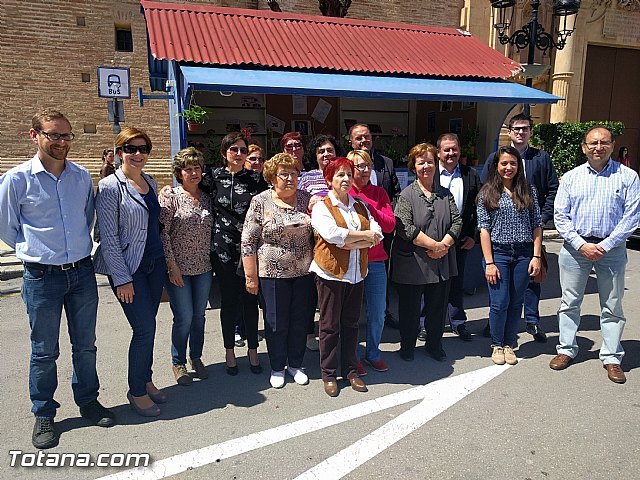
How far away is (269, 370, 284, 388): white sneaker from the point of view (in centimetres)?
363

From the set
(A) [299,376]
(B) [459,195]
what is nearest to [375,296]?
(A) [299,376]

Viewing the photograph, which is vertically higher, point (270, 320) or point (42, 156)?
point (42, 156)

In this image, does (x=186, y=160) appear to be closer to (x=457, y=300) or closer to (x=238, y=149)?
(x=238, y=149)

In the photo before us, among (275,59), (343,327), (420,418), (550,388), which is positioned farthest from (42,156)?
(275,59)

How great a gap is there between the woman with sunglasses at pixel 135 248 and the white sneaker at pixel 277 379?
864 millimetres

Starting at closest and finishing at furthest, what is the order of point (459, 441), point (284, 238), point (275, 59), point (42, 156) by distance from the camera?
point (42, 156) → point (459, 441) → point (284, 238) → point (275, 59)

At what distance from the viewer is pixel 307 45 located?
748cm

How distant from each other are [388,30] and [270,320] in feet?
23.0

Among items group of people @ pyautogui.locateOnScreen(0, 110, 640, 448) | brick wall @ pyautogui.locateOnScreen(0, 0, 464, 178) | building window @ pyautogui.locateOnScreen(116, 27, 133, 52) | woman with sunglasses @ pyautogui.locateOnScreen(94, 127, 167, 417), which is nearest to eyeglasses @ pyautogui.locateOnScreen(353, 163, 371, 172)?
group of people @ pyautogui.locateOnScreen(0, 110, 640, 448)

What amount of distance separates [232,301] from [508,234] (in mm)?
2350

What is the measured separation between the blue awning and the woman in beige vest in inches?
99.5

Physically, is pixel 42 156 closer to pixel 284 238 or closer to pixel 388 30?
pixel 284 238

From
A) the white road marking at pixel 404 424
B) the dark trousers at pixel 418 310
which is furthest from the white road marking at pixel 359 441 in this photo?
the dark trousers at pixel 418 310

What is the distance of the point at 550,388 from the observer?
3.60 metres
